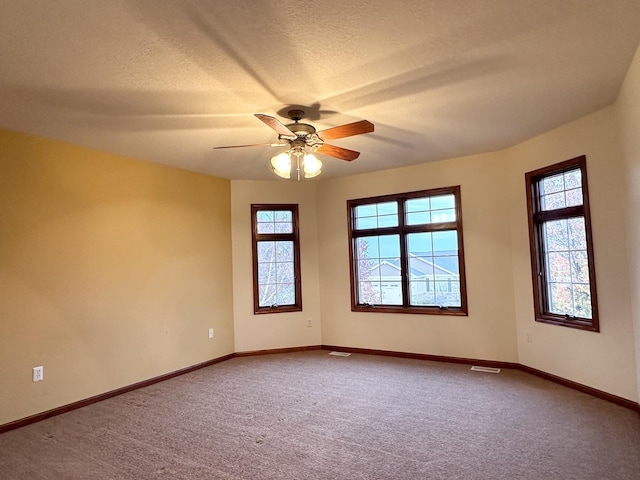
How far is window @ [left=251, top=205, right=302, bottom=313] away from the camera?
5598mm

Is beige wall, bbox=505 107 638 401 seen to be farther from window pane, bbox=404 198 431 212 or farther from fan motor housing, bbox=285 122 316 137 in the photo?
fan motor housing, bbox=285 122 316 137

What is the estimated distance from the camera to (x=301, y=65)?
2.40m

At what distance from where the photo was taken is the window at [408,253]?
4918mm

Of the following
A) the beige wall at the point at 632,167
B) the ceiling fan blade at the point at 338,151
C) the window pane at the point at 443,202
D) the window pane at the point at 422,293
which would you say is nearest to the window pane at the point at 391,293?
the window pane at the point at 422,293

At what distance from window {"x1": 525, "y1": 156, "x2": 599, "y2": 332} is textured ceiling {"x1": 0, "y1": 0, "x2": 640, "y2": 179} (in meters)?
0.60

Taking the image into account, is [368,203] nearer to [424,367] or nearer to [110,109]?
[424,367]

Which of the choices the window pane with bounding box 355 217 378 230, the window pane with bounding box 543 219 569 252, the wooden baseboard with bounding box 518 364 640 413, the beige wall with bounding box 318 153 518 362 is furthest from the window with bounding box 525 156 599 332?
the window pane with bounding box 355 217 378 230

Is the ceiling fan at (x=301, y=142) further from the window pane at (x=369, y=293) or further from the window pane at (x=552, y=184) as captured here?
the window pane at (x=369, y=293)

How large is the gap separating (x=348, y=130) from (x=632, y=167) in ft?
7.21

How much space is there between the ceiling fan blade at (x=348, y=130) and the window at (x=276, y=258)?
112 inches

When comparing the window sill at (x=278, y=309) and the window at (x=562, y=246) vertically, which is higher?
the window at (x=562, y=246)

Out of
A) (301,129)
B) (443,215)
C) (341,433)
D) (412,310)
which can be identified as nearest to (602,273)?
(443,215)

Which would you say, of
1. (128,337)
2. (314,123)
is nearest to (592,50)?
(314,123)

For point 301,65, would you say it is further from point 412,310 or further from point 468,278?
point 412,310
